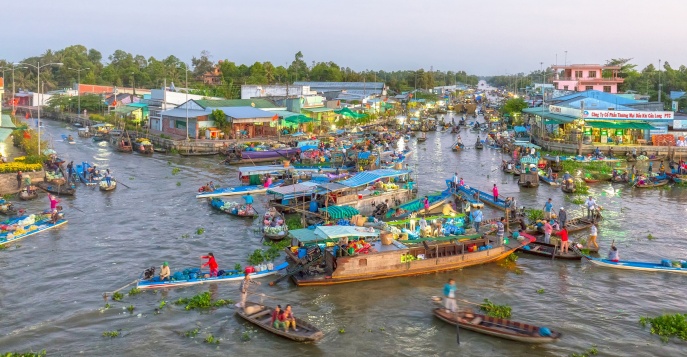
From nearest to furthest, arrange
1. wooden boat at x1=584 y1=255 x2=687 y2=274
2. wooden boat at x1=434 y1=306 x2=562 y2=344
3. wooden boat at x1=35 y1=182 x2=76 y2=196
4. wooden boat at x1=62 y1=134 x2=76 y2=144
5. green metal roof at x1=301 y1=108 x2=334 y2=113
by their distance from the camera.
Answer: wooden boat at x1=434 y1=306 x2=562 y2=344 < wooden boat at x1=584 y1=255 x2=687 y2=274 < wooden boat at x1=35 y1=182 x2=76 y2=196 < wooden boat at x1=62 y1=134 x2=76 y2=144 < green metal roof at x1=301 y1=108 x2=334 y2=113

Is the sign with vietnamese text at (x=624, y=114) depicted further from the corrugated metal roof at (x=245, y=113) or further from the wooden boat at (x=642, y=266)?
the wooden boat at (x=642, y=266)

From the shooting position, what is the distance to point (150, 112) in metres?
63.1

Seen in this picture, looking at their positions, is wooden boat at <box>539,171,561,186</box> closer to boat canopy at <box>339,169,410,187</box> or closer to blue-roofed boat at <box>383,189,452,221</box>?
blue-roofed boat at <box>383,189,452,221</box>

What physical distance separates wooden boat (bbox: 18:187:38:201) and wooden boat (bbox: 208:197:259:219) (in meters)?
9.56

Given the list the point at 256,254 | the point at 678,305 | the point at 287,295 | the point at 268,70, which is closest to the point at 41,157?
the point at 256,254

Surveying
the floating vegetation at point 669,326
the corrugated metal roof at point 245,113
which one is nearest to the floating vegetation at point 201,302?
the floating vegetation at point 669,326

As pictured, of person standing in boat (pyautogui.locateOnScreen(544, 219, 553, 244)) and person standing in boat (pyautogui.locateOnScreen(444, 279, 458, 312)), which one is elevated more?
person standing in boat (pyautogui.locateOnScreen(544, 219, 553, 244))

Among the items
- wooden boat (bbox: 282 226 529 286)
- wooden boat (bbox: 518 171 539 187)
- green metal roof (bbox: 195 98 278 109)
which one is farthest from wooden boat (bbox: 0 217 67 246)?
green metal roof (bbox: 195 98 278 109)

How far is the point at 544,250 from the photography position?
2312 cm

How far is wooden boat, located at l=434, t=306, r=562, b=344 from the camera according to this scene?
15656 millimetres

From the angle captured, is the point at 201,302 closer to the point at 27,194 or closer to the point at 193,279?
the point at 193,279

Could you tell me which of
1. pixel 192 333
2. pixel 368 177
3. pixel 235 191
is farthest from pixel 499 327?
pixel 235 191

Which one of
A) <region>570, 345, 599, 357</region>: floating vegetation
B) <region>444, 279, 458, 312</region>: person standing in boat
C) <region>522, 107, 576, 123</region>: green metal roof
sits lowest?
<region>570, 345, 599, 357</region>: floating vegetation

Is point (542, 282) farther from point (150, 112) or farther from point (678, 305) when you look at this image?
point (150, 112)
